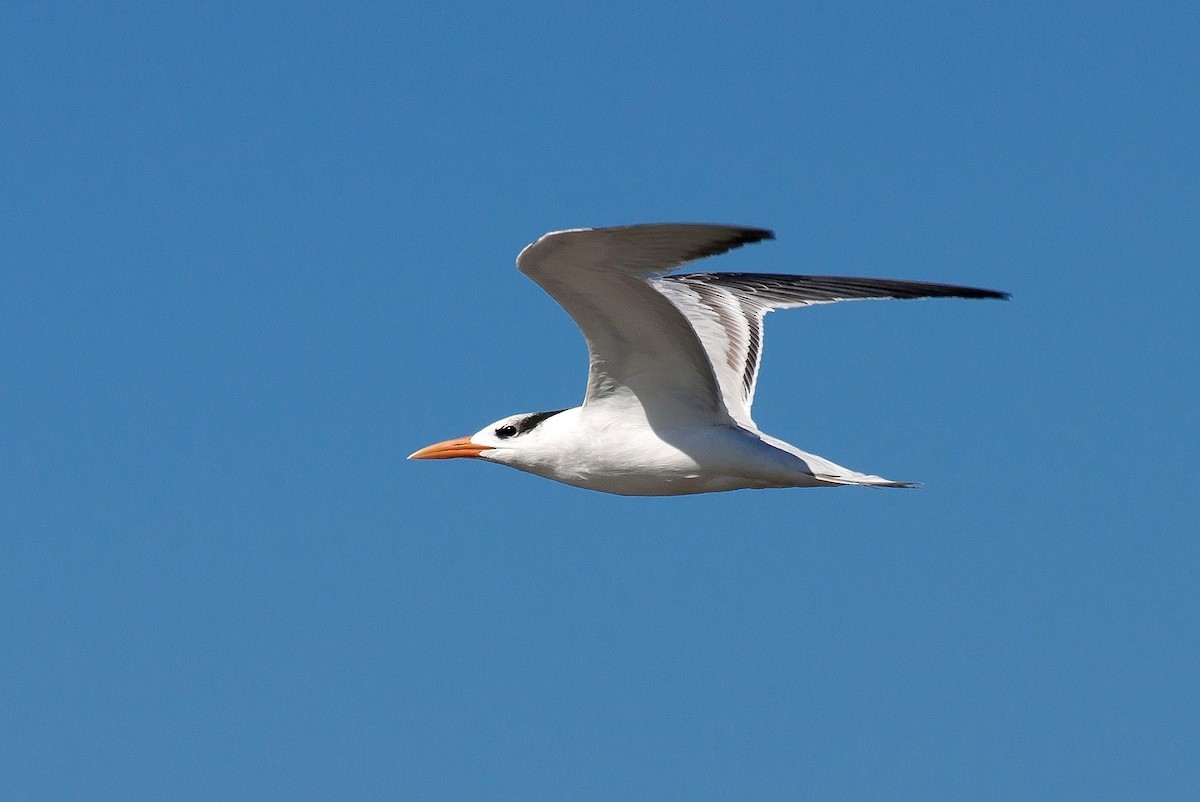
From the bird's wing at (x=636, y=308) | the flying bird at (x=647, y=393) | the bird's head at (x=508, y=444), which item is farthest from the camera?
the bird's head at (x=508, y=444)

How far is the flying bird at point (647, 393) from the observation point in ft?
33.7

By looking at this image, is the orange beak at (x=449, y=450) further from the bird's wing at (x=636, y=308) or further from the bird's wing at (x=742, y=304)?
the bird's wing at (x=742, y=304)

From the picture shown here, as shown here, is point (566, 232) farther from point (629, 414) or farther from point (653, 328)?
point (629, 414)

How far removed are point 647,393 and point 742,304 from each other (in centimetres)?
274

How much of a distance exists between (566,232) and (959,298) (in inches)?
162

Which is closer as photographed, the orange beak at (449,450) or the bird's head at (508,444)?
the bird's head at (508,444)

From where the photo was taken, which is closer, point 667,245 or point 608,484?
point 667,245

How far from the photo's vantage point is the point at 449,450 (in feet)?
44.6

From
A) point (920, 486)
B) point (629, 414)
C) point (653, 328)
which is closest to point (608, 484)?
point (629, 414)

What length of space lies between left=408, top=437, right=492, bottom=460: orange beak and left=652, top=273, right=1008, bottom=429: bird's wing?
2210mm

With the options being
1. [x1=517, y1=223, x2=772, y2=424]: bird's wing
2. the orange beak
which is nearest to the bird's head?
the orange beak

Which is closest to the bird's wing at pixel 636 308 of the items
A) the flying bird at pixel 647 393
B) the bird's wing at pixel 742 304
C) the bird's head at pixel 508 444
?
the flying bird at pixel 647 393

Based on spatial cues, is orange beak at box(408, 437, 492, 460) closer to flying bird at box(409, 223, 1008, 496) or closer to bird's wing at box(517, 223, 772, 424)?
flying bird at box(409, 223, 1008, 496)

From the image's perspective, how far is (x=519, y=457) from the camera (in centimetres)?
1295
